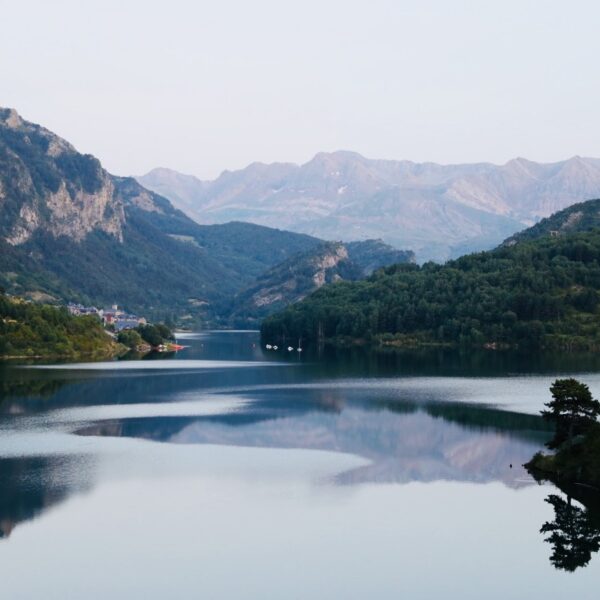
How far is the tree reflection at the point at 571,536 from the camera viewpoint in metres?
58.5

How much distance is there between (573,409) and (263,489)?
957 inches

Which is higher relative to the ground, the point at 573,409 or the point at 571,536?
the point at 573,409

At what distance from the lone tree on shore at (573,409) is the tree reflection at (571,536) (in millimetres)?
9725

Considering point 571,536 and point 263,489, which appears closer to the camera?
point 571,536

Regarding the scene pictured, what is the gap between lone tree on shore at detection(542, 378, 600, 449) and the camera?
78.6 metres

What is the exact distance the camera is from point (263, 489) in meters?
74.9

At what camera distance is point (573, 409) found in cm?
7900

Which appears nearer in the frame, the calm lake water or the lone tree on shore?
the calm lake water

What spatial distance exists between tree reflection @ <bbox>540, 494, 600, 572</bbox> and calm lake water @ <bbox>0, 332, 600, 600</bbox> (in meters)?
0.23

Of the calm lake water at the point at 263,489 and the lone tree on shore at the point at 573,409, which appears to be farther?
the lone tree on shore at the point at 573,409

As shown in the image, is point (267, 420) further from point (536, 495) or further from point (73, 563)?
point (73, 563)

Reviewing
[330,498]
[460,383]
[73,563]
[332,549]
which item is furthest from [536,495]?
[460,383]

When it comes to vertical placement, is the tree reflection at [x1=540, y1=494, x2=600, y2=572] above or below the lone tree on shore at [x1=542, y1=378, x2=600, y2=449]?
below

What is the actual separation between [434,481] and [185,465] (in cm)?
2032
